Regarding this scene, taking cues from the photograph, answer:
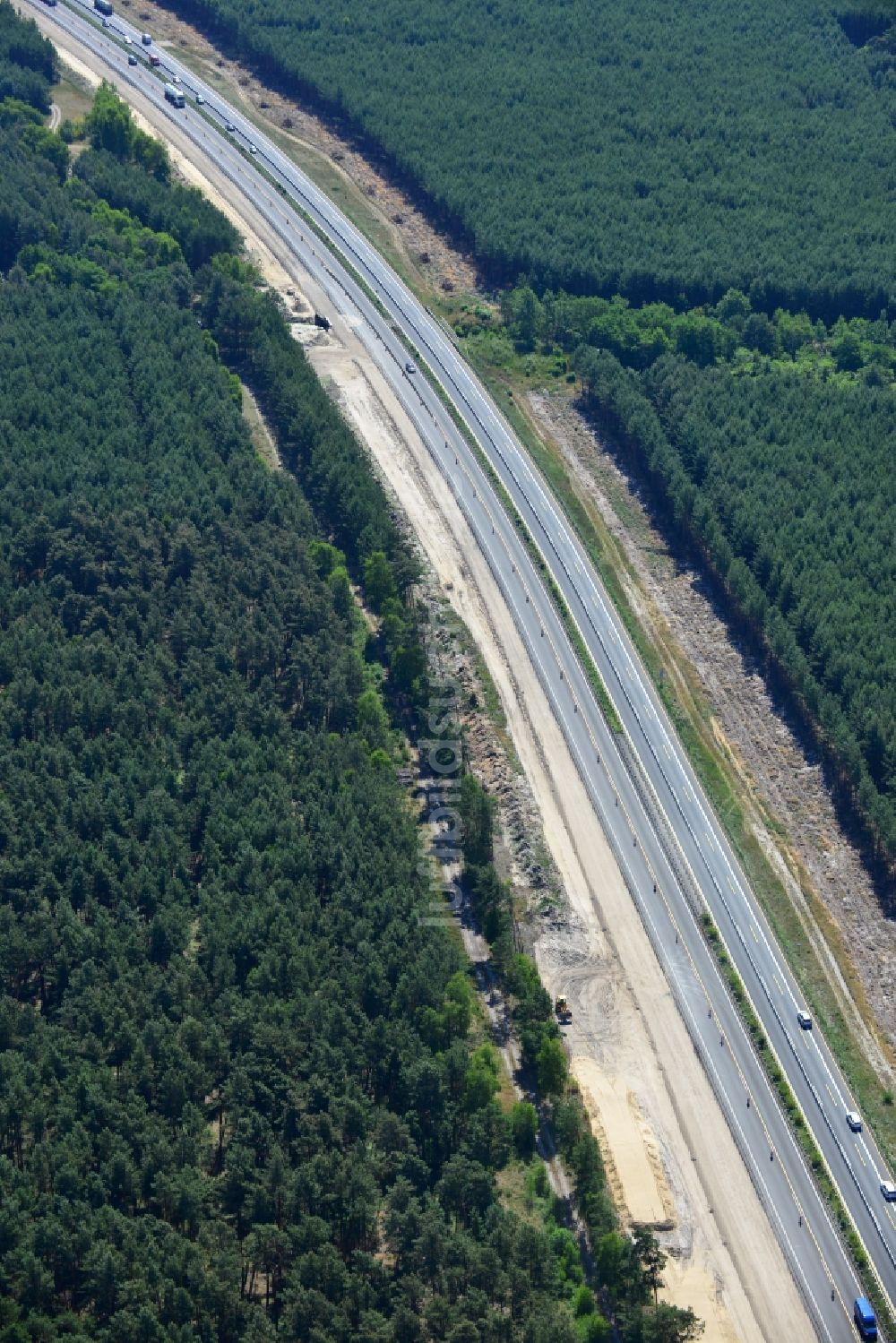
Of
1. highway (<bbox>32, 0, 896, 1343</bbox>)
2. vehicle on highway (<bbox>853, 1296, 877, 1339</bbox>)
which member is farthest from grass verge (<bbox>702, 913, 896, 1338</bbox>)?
vehicle on highway (<bbox>853, 1296, 877, 1339</bbox>)

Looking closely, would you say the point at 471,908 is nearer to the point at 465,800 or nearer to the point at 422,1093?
→ the point at 465,800

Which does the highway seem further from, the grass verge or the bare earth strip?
the bare earth strip

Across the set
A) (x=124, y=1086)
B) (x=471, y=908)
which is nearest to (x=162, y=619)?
(x=471, y=908)

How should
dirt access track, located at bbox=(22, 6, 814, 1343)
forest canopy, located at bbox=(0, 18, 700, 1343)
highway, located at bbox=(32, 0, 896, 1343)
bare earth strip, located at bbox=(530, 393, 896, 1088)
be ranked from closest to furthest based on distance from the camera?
forest canopy, located at bbox=(0, 18, 700, 1343), dirt access track, located at bbox=(22, 6, 814, 1343), highway, located at bbox=(32, 0, 896, 1343), bare earth strip, located at bbox=(530, 393, 896, 1088)

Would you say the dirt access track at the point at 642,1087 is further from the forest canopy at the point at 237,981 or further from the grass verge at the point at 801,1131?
the forest canopy at the point at 237,981

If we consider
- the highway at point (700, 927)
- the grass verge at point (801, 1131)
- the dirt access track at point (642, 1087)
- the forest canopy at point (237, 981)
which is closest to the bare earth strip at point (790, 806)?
the highway at point (700, 927)

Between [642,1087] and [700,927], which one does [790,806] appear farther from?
[642,1087]

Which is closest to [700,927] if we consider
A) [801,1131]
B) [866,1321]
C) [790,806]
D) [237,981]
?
[790,806]

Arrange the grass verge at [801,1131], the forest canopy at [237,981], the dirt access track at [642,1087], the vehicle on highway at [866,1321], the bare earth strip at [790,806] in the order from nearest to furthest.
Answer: the forest canopy at [237,981] → the vehicle on highway at [866,1321] → the grass verge at [801,1131] → the dirt access track at [642,1087] → the bare earth strip at [790,806]
